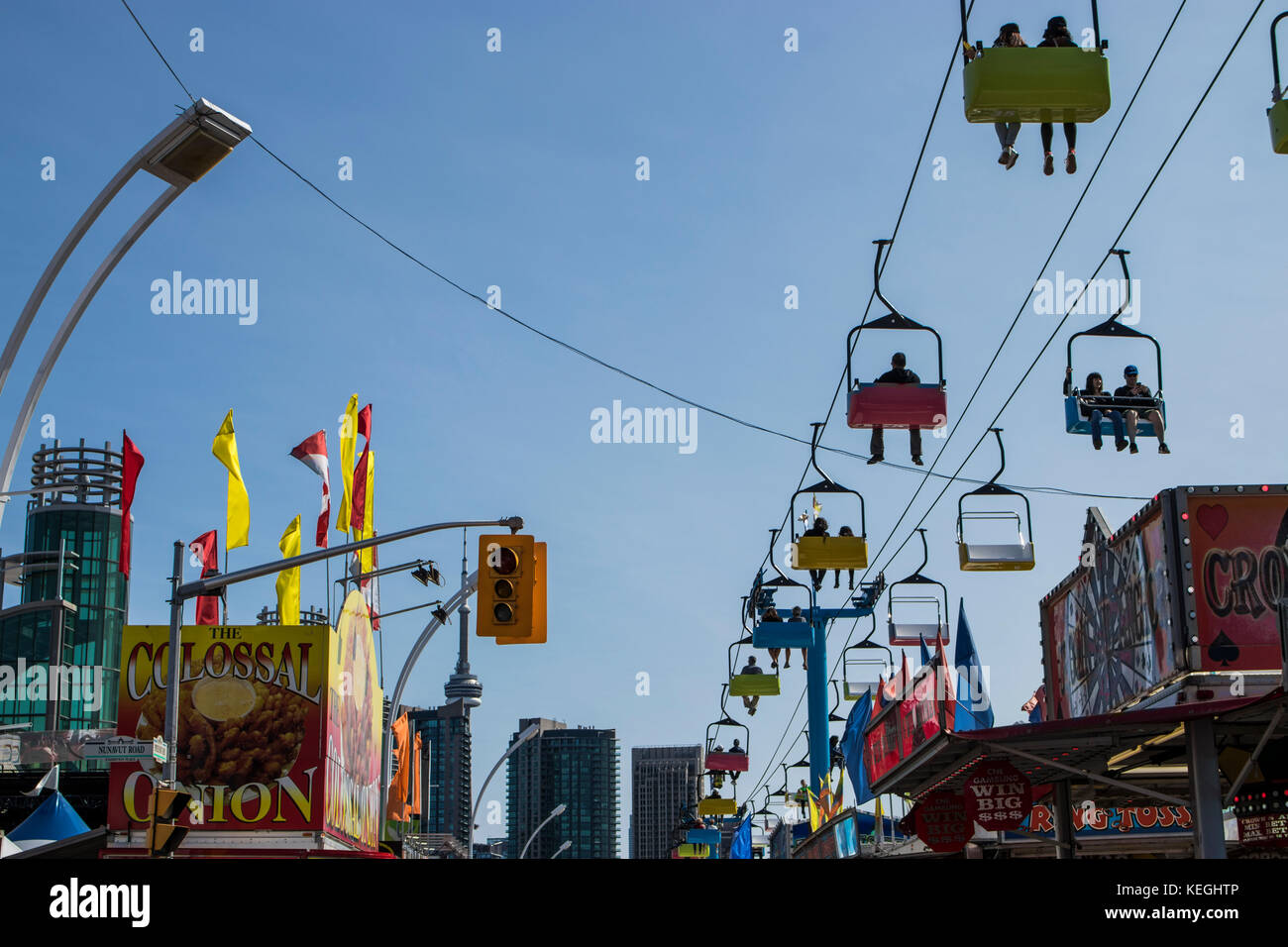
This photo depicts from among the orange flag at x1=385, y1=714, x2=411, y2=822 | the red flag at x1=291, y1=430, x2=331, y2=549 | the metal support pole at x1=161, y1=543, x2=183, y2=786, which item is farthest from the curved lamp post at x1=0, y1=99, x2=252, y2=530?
the orange flag at x1=385, y1=714, x2=411, y2=822

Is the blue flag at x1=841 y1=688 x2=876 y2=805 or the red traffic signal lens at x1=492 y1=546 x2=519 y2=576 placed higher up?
the red traffic signal lens at x1=492 y1=546 x2=519 y2=576

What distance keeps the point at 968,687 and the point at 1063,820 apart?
8934mm

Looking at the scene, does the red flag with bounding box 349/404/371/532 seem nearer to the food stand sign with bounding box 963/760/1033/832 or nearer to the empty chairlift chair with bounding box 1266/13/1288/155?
the food stand sign with bounding box 963/760/1033/832

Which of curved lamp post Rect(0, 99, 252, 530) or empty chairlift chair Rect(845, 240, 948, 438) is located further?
empty chairlift chair Rect(845, 240, 948, 438)

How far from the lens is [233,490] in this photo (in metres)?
34.8

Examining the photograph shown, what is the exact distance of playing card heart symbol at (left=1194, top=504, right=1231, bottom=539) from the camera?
1666 cm

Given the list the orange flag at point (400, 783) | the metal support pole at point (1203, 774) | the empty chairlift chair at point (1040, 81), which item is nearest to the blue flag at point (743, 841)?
the orange flag at point (400, 783)

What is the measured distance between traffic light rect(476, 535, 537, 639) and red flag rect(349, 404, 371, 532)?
20.3m

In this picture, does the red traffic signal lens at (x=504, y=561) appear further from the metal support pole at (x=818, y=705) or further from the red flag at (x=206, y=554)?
the metal support pole at (x=818, y=705)

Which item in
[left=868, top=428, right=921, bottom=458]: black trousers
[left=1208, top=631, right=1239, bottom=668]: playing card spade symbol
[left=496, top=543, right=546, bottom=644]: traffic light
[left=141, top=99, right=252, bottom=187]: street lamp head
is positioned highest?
[left=141, top=99, right=252, bottom=187]: street lamp head

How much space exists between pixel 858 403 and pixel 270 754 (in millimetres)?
18411

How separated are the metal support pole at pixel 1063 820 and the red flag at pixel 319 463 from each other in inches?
881

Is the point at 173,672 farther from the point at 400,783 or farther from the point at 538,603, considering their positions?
the point at 400,783
